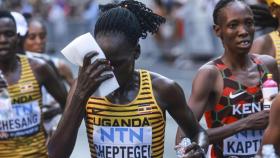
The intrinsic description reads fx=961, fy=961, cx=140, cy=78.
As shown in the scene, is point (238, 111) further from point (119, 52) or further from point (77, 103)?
point (77, 103)

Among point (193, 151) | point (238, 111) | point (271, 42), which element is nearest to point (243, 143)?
point (238, 111)

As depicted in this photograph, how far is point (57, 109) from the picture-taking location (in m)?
9.31

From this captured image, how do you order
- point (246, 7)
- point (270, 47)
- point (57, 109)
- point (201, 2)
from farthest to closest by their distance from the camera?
point (201, 2)
point (57, 109)
point (270, 47)
point (246, 7)

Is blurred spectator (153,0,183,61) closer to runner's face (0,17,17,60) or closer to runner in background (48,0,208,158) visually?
runner's face (0,17,17,60)

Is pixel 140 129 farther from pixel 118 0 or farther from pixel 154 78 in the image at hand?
pixel 118 0

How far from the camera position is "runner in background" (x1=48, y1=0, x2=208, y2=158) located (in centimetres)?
553

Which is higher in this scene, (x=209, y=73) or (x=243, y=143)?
(x=209, y=73)

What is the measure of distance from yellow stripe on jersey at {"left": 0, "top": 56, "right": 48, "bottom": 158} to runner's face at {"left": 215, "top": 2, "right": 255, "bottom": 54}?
167 centimetres

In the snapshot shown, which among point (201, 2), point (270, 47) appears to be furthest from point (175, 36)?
point (270, 47)

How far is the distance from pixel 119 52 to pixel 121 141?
0.59 meters

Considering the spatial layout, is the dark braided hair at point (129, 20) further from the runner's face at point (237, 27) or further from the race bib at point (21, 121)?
the race bib at point (21, 121)

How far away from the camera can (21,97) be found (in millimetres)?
7457

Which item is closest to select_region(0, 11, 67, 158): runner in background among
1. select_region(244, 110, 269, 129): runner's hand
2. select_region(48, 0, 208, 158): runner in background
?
select_region(48, 0, 208, 158): runner in background

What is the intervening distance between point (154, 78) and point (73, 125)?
0.74 m
